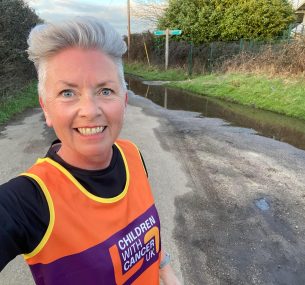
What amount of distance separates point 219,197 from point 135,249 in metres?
3.29

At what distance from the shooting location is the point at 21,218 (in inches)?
41.4

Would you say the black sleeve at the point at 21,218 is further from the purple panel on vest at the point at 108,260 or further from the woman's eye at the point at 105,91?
the woman's eye at the point at 105,91

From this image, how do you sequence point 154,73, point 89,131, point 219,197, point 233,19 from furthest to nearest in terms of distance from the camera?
1. point 154,73
2. point 233,19
3. point 219,197
4. point 89,131

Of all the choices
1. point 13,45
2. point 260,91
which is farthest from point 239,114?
point 13,45

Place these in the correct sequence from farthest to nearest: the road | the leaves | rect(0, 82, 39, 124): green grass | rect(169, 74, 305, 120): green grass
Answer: the leaves < rect(169, 74, 305, 120): green grass < rect(0, 82, 39, 124): green grass < the road

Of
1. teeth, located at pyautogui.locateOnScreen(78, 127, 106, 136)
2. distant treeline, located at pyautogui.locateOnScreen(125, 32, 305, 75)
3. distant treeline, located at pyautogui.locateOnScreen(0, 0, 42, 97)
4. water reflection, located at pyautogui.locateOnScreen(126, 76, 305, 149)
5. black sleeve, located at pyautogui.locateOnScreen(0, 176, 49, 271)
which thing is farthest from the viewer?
distant treeline, located at pyautogui.locateOnScreen(125, 32, 305, 75)

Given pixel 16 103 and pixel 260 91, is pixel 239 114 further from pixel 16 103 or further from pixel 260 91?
pixel 16 103

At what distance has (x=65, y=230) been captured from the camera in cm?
110

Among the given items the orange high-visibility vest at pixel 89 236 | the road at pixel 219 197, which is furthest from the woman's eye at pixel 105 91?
the road at pixel 219 197

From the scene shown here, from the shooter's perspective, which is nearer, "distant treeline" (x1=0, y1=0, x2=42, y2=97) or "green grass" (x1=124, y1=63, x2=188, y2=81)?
"distant treeline" (x1=0, y1=0, x2=42, y2=97)

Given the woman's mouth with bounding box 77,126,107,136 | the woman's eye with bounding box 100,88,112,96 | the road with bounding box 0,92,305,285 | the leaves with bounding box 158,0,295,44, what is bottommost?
the road with bounding box 0,92,305,285

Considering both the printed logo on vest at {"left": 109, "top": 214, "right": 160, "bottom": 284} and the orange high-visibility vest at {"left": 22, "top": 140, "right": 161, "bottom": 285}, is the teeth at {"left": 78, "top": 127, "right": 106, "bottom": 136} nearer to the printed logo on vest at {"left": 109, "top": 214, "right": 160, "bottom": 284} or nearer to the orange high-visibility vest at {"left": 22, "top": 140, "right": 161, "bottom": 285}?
the orange high-visibility vest at {"left": 22, "top": 140, "right": 161, "bottom": 285}

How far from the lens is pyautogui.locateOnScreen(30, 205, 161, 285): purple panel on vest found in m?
1.09

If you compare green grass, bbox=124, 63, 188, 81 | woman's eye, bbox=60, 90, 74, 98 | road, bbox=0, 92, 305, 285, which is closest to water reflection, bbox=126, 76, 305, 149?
road, bbox=0, 92, 305, 285
